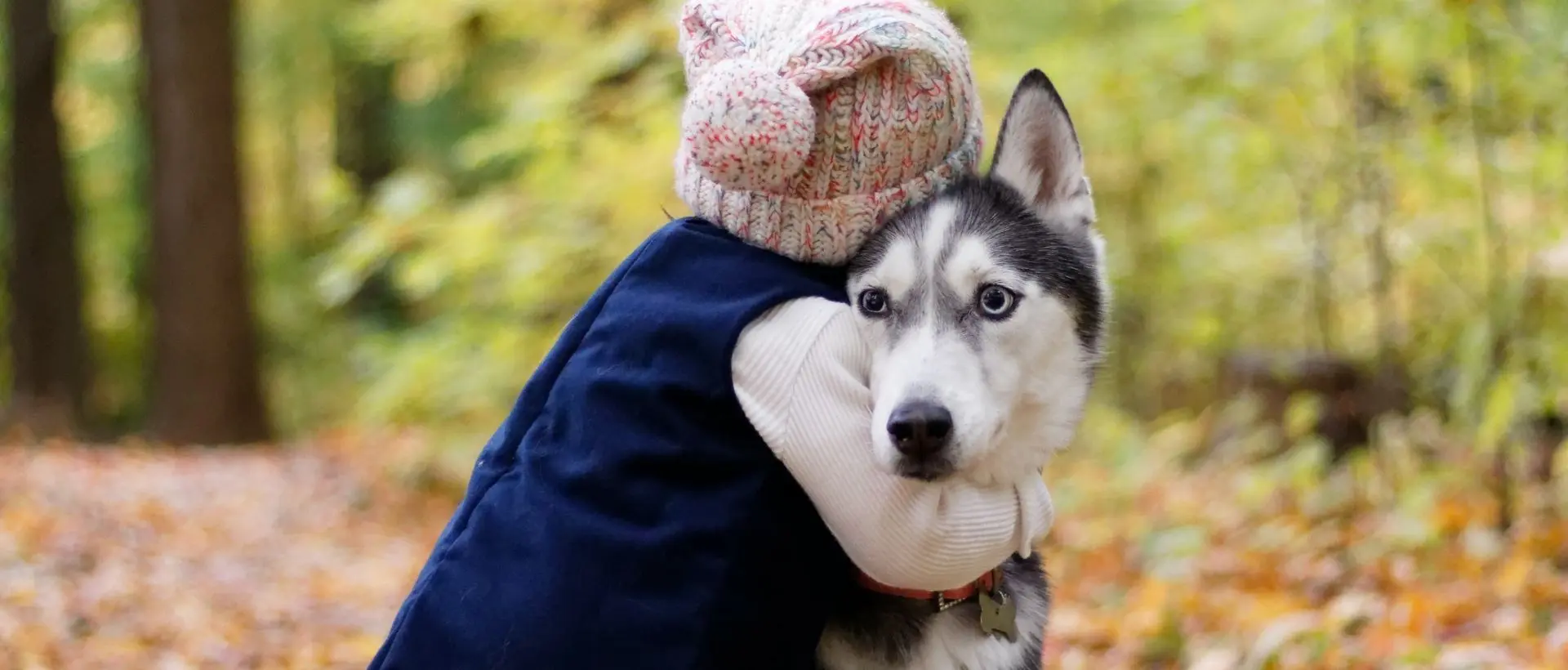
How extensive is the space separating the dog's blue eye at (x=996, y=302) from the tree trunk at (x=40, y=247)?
11870 millimetres

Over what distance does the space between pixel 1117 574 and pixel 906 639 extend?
133 inches

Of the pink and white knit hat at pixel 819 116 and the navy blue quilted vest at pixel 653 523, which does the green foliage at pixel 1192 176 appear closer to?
the pink and white knit hat at pixel 819 116

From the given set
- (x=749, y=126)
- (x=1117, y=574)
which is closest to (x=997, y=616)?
(x=749, y=126)

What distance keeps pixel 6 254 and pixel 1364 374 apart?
12.8 meters

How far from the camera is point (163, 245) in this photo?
10.2 m

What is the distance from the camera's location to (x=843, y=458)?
181 centimetres

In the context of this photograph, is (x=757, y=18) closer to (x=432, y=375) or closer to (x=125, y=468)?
(x=432, y=375)

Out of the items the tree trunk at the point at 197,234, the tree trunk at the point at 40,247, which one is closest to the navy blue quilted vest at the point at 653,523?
the tree trunk at the point at 197,234

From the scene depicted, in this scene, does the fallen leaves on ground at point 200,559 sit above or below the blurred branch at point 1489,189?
below

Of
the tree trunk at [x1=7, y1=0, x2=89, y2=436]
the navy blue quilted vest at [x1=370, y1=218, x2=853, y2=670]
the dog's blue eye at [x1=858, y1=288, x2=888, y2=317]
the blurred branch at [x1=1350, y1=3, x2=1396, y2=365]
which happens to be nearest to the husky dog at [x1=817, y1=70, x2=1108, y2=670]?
the dog's blue eye at [x1=858, y1=288, x2=888, y2=317]

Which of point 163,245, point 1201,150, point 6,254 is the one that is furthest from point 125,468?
point 1201,150

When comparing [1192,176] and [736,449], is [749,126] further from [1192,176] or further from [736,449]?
[1192,176]

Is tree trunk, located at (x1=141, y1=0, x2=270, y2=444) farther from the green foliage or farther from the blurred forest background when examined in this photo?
the green foliage

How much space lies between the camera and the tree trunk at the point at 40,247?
483 inches
